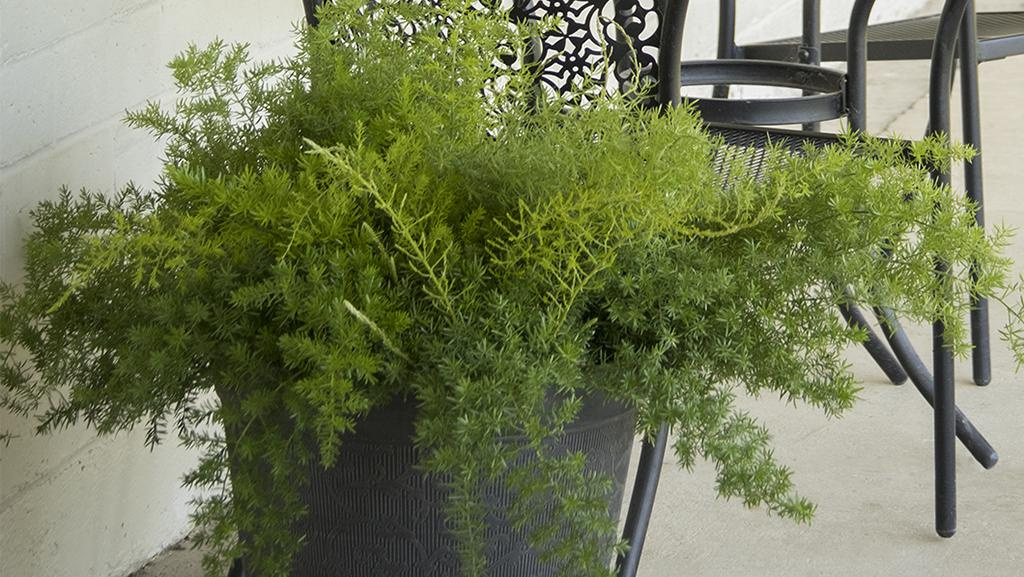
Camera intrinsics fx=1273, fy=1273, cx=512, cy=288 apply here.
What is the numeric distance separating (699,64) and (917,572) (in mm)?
851

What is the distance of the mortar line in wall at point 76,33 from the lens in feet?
4.10

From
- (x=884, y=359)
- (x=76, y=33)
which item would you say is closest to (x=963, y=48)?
(x=884, y=359)

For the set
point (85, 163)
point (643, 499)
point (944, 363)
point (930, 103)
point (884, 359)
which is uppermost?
point (85, 163)

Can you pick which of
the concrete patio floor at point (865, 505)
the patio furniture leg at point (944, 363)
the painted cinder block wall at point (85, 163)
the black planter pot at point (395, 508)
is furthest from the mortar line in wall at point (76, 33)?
the patio furniture leg at point (944, 363)

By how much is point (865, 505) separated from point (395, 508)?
3.35 feet

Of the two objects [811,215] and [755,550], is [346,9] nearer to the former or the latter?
[811,215]

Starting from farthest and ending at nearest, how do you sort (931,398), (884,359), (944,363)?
(884,359) → (931,398) → (944,363)

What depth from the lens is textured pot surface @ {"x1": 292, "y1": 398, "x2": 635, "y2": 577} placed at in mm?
984

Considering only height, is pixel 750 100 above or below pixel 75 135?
below

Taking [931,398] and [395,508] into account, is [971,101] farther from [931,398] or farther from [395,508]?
[395,508]

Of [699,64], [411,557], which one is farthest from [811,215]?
[699,64]

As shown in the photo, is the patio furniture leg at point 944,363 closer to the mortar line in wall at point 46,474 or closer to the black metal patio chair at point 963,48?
the black metal patio chair at point 963,48

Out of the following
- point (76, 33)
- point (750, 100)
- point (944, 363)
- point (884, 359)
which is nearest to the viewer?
point (76, 33)

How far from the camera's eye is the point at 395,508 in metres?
1.00
